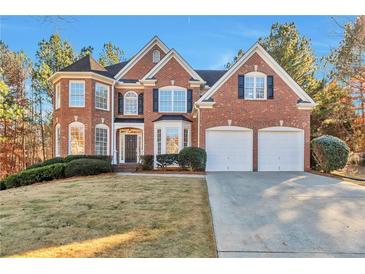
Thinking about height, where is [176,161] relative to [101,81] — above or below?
below

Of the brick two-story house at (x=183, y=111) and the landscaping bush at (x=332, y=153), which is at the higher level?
the brick two-story house at (x=183, y=111)

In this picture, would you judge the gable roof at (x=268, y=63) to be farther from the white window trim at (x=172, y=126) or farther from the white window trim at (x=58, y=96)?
the white window trim at (x=58, y=96)

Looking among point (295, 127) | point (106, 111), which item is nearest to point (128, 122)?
point (106, 111)

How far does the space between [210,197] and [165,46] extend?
14113 mm

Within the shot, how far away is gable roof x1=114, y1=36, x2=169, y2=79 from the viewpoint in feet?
62.1

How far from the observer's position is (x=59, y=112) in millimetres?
17109

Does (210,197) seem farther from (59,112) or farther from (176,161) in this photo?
(59,112)

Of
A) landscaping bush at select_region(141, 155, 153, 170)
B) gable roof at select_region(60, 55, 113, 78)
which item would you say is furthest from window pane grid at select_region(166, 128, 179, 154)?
gable roof at select_region(60, 55, 113, 78)

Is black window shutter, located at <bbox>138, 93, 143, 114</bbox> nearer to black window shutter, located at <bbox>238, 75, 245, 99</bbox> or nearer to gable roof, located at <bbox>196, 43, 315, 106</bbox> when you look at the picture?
gable roof, located at <bbox>196, 43, 315, 106</bbox>

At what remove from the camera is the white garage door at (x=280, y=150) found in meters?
14.6

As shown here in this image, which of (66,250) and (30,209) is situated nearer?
(66,250)

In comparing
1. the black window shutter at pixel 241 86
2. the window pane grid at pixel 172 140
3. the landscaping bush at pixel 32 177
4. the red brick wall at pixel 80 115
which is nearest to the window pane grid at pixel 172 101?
the window pane grid at pixel 172 140

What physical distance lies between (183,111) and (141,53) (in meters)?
5.07

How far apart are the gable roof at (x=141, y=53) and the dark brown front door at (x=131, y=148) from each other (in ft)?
13.0
